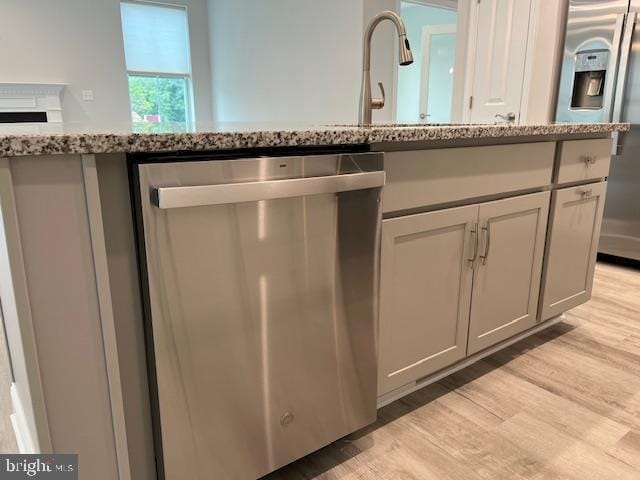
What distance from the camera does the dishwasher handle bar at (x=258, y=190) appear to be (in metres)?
0.86

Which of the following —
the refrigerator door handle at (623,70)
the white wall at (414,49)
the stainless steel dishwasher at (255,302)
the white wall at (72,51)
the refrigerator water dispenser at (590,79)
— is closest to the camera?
the stainless steel dishwasher at (255,302)

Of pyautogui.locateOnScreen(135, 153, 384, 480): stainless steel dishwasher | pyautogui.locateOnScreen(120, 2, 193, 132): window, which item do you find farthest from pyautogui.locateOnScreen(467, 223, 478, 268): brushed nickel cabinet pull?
pyautogui.locateOnScreen(120, 2, 193, 132): window

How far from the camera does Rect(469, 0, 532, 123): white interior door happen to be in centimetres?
357

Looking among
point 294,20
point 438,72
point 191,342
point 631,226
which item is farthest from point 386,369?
point 438,72

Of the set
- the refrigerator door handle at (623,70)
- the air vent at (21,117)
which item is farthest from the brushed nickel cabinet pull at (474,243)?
the air vent at (21,117)

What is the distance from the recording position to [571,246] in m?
2.00

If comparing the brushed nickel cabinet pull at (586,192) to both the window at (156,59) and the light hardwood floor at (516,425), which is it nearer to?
the light hardwood floor at (516,425)

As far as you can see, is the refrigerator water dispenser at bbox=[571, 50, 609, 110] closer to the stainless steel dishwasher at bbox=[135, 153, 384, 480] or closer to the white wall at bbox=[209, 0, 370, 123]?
the white wall at bbox=[209, 0, 370, 123]

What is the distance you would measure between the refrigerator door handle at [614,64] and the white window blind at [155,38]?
5299 mm

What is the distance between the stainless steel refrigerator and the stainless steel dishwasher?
266cm

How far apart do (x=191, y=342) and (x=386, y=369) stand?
2.23 ft

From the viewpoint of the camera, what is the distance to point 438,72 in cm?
575

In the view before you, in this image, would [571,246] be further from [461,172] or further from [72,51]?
[72,51]

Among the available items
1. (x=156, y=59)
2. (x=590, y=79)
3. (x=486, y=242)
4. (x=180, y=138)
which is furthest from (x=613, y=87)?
(x=156, y=59)
